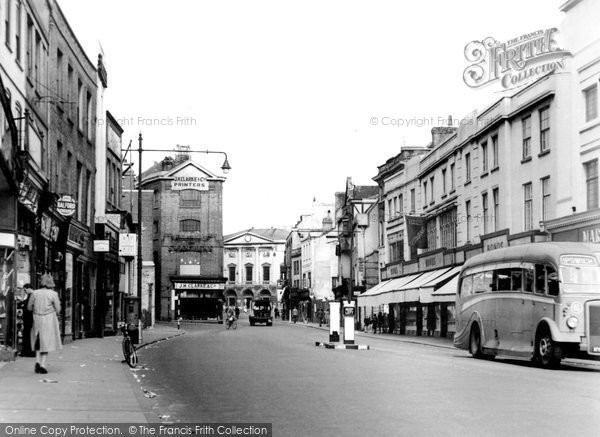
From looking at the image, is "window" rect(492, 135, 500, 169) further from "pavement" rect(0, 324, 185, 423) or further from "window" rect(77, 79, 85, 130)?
"pavement" rect(0, 324, 185, 423)

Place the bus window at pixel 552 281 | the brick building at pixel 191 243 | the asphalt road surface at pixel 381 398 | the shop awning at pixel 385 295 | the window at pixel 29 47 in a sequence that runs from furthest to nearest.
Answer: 1. the brick building at pixel 191 243
2. the shop awning at pixel 385 295
3. the window at pixel 29 47
4. the bus window at pixel 552 281
5. the asphalt road surface at pixel 381 398

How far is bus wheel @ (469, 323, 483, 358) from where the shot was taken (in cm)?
2519

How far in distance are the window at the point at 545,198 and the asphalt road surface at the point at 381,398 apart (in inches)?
555

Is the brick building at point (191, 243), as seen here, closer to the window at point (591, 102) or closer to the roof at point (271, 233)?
the roof at point (271, 233)

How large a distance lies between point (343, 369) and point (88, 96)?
2076 cm

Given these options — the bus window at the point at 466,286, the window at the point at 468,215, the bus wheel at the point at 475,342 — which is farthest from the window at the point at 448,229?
the bus wheel at the point at 475,342

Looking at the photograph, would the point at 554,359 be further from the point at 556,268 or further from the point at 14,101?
the point at 14,101

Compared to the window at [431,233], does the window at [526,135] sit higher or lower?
higher

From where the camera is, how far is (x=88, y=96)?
115 ft

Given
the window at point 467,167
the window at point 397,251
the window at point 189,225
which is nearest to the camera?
the window at point 467,167

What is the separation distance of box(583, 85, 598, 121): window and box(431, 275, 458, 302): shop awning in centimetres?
861

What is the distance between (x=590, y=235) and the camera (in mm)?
29109

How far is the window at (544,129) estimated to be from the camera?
33781mm

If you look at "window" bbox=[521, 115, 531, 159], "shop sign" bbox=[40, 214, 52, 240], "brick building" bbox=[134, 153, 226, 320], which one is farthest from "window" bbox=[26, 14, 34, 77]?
"brick building" bbox=[134, 153, 226, 320]
